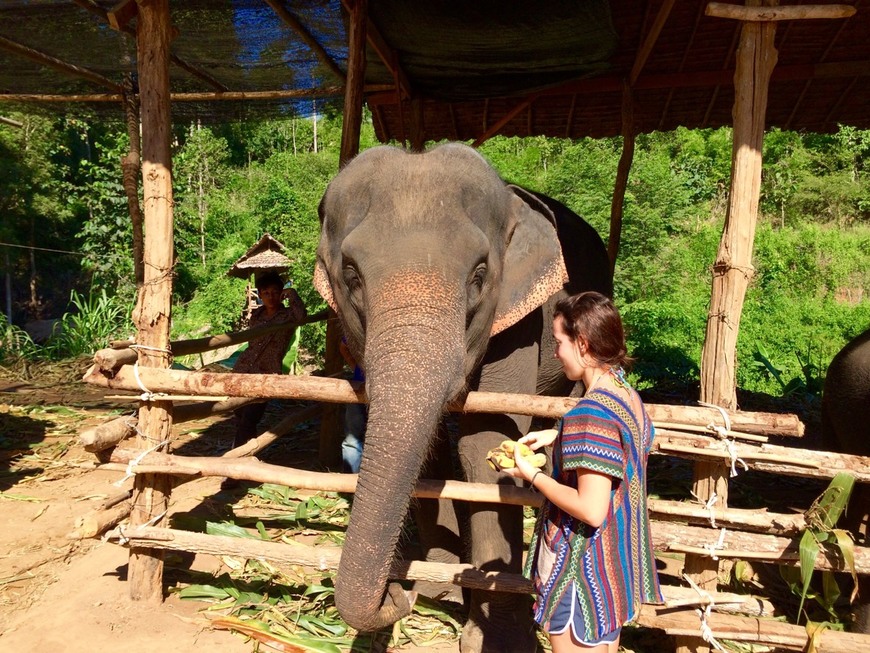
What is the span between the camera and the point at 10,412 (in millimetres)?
7016

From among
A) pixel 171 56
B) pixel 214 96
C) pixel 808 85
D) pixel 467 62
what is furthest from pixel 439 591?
pixel 808 85

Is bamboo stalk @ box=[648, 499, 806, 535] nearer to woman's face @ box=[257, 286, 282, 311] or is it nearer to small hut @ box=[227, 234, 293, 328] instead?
woman's face @ box=[257, 286, 282, 311]

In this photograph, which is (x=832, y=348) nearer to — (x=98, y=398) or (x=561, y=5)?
(x=561, y=5)

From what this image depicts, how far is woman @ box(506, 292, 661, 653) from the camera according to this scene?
177cm

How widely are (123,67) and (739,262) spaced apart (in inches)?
227

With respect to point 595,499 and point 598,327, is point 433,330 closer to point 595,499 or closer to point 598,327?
point 598,327

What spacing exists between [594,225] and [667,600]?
12.2m

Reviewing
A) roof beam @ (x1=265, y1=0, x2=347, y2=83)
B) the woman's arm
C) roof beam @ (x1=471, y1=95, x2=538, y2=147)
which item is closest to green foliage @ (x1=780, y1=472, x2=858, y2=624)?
the woman's arm

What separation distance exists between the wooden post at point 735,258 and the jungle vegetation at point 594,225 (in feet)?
20.1

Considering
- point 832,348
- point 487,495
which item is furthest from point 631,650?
point 832,348

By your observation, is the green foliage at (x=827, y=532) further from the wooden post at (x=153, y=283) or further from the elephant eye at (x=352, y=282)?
the wooden post at (x=153, y=283)

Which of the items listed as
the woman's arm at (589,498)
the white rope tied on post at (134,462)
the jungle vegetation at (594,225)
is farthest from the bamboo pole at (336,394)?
the jungle vegetation at (594,225)

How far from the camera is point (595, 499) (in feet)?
5.75

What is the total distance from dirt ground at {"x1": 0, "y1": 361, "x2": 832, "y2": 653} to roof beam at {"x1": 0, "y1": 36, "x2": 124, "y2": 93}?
282 cm
